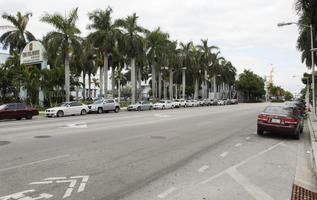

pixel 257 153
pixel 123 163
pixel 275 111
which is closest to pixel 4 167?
pixel 123 163

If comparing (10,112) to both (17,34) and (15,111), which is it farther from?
(17,34)

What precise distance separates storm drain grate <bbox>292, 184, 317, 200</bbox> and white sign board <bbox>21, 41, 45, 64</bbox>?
35.2 meters

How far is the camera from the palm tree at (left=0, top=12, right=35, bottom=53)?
36.7m

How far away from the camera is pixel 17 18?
3684 cm

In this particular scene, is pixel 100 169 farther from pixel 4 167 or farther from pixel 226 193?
pixel 226 193

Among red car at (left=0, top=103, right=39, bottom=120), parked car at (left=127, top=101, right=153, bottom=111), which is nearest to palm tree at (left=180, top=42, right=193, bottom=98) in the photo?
parked car at (left=127, top=101, right=153, bottom=111)

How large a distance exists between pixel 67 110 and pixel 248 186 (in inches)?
864

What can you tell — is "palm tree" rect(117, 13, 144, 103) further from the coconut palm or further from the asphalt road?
the asphalt road

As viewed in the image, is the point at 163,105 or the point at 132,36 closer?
the point at 132,36

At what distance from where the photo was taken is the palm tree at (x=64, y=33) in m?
29.1

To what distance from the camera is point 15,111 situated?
1973 centimetres

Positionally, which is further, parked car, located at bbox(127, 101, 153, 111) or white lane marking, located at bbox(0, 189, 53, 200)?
parked car, located at bbox(127, 101, 153, 111)

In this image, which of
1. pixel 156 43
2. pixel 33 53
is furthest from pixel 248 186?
pixel 156 43

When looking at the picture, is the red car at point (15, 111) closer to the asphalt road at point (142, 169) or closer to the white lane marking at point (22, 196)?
the asphalt road at point (142, 169)
